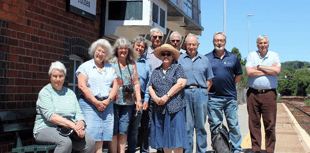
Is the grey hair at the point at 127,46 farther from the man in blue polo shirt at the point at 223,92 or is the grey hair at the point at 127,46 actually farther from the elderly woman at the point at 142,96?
the man in blue polo shirt at the point at 223,92

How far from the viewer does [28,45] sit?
5492 millimetres

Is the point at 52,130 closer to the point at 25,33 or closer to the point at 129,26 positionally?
the point at 25,33

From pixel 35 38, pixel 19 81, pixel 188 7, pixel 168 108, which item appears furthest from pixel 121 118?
pixel 188 7

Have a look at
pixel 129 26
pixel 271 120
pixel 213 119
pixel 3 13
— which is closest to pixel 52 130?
pixel 3 13

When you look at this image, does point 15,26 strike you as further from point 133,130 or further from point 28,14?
point 133,130

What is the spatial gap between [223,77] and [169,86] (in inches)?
53.4

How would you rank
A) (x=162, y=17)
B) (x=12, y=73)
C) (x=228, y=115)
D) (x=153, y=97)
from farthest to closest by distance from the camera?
(x=162, y=17)
(x=228, y=115)
(x=12, y=73)
(x=153, y=97)

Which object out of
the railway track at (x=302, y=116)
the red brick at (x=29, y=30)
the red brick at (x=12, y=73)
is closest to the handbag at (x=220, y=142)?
the red brick at (x=12, y=73)

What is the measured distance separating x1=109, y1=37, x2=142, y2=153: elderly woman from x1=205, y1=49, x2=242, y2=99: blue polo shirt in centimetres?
146

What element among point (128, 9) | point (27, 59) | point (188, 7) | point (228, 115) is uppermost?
point (188, 7)

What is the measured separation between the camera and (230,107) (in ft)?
19.0

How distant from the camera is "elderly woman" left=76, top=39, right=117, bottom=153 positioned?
4574 millimetres

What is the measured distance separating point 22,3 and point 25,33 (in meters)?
0.48

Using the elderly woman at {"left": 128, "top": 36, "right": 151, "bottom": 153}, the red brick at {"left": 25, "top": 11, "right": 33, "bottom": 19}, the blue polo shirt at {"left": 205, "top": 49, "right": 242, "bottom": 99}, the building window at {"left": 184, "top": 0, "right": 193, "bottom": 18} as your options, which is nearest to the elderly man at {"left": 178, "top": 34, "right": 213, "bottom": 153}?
the blue polo shirt at {"left": 205, "top": 49, "right": 242, "bottom": 99}
